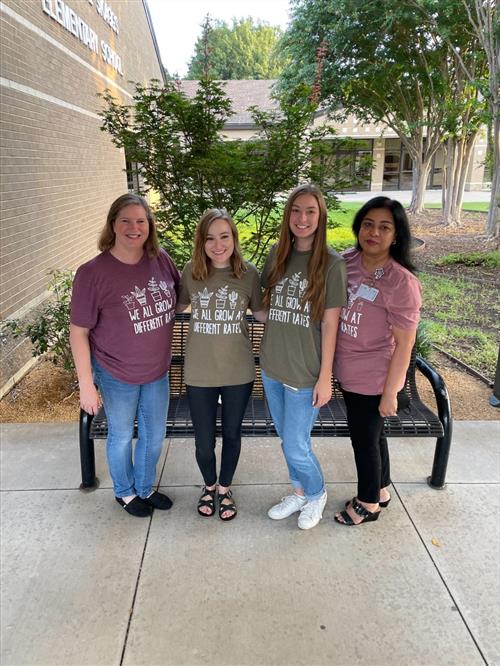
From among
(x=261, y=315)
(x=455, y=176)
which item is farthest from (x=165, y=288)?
(x=455, y=176)

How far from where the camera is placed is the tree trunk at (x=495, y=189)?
11.8 metres

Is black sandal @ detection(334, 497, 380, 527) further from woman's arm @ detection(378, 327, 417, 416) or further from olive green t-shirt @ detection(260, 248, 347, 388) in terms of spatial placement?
olive green t-shirt @ detection(260, 248, 347, 388)

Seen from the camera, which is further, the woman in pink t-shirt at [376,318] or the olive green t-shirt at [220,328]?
the olive green t-shirt at [220,328]

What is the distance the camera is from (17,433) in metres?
3.59

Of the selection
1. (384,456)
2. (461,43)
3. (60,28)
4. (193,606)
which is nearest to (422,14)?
(461,43)

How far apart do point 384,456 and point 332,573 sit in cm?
68

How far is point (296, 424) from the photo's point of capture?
2.36 metres

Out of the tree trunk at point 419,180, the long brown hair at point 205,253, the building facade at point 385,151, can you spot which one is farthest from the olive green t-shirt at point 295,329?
the building facade at point 385,151

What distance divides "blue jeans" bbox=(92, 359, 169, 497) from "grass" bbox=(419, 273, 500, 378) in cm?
357

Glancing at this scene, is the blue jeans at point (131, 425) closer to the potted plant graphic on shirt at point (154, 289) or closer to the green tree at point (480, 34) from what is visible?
the potted plant graphic on shirt at point (154, 289)

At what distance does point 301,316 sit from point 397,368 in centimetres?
48

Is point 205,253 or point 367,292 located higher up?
point 205,253

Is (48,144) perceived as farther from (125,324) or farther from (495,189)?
(495,189)

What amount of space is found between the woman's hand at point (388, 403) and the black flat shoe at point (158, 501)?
1336 millimetres
